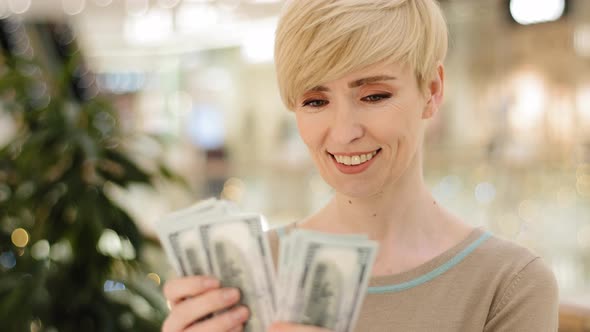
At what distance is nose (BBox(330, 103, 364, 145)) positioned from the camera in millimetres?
1089

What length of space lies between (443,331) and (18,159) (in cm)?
204

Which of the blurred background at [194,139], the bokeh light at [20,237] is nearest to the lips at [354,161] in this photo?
the blurred background at [194,139]

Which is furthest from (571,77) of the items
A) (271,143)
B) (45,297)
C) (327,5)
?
(327,5)

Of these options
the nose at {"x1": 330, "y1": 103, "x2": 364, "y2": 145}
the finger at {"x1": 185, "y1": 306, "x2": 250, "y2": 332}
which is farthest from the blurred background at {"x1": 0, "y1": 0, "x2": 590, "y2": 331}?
the nose at {"x1": 330, "y1": 103, "x2": 364, "y2": 145}

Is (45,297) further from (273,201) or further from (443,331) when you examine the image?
(273,201)

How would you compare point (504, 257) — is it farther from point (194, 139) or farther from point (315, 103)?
point (194, 139)

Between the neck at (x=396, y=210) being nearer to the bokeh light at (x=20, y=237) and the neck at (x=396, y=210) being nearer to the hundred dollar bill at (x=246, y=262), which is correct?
the hundred dollar bill at (x=246, y=262)

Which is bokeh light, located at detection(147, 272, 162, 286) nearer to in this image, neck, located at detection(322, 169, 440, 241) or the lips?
neck, located at detection(322, 169, 440, 241)

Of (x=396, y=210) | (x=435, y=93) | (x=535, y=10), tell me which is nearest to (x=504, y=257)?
(x=396, y=210)

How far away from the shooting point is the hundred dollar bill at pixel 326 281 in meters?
0.95

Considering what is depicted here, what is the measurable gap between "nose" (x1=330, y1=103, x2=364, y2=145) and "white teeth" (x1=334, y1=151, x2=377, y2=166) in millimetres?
34

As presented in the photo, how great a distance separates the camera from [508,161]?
418 centimetres

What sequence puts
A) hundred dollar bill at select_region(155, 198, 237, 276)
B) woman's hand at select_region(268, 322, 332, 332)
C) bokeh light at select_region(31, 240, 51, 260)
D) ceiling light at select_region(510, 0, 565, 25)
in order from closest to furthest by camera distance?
woman's hand at select_region(268, 322, 332, 332)
hundred dollar bill at select_region(155, 198, 237, 276)
bokeh light at select_region(31, 240, 51, 260)
ceiling light at select_region(510, 0, 565, 25)

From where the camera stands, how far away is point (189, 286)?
1038mm
